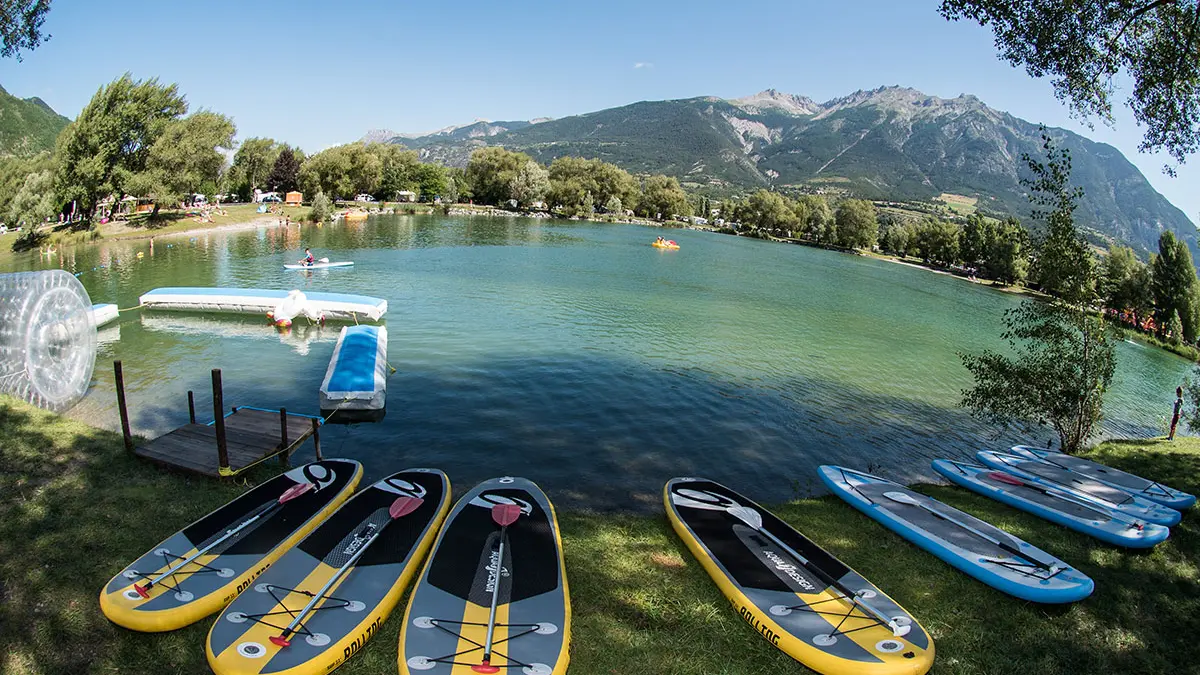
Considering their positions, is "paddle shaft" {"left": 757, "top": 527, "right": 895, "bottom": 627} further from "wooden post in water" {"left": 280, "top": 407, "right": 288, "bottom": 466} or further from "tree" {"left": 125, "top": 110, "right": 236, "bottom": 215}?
"tree" {"left": 125, "top": 110, "right": 236, "bottom": 215}

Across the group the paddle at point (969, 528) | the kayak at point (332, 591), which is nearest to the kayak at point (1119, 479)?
the paddle at point (969, 528)

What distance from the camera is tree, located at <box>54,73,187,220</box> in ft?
162

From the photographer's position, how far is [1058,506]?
448 inches

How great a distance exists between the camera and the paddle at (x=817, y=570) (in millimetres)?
7258

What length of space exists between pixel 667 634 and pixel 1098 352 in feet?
50.2

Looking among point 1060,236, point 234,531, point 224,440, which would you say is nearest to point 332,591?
point 234,531

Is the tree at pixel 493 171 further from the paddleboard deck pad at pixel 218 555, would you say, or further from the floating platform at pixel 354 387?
the paddleboard deck pad at pixel 218 555

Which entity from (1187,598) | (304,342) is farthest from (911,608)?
(304,342)

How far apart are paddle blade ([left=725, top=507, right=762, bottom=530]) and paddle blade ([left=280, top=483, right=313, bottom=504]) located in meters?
8.14

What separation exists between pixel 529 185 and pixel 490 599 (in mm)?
123629

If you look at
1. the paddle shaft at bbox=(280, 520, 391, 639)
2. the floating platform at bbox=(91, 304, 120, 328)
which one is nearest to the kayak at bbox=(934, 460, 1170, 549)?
the paddle shaft at bbox=(280, 520, 391, 639)

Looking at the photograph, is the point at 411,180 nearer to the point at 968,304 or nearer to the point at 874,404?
the point at 968,304

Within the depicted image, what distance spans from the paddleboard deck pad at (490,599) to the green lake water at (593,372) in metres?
3.39

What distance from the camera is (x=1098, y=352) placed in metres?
14.9
